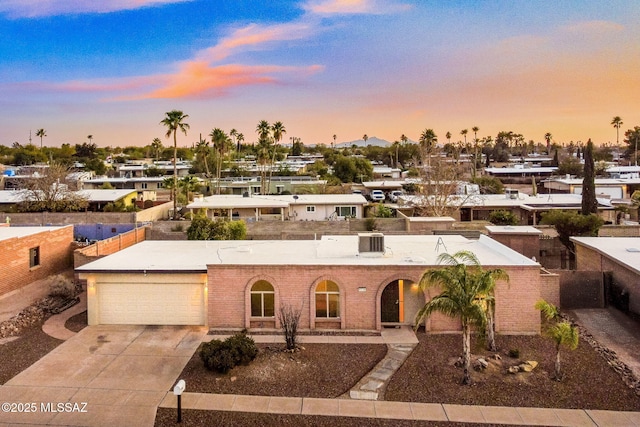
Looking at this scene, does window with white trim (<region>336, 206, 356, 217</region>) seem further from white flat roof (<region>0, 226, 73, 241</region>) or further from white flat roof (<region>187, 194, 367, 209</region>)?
white flat roof (<region>0, 226, 73, 241</region>)

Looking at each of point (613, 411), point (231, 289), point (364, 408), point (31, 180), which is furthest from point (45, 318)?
point (31, 180)

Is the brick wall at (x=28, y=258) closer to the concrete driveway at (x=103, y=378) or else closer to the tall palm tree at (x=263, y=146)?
the concrete driveway at (x=103, y=378)

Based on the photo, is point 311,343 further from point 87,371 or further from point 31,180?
point 31,180

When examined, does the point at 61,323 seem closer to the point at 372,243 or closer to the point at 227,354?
the point at 227,354

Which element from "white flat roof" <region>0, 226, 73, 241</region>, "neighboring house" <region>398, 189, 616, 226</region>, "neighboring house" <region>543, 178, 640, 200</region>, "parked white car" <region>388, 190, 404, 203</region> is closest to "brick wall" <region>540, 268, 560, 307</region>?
"neighboring house" <region>398, 189, 616, 226</region>

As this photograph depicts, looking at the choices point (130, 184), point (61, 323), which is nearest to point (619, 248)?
point (61, 323)

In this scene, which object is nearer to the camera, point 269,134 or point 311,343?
point 311,343
